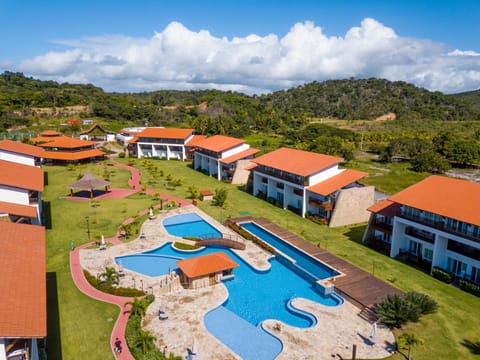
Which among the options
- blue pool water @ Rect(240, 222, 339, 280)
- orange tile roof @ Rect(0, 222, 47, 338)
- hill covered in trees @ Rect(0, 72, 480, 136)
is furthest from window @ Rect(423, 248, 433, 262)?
hill covered in trees @ Rect(0, 72, 480, 136)

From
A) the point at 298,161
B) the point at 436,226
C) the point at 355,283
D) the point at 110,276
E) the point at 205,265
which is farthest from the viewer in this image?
the point at 298,161

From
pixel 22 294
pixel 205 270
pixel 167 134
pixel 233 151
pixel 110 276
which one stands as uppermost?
pixel 167 134

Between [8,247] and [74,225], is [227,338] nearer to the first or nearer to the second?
[8,247]

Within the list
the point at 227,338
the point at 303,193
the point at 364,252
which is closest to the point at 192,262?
the point at 227,338

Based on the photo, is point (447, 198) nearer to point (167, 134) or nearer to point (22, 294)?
point (22, 294)

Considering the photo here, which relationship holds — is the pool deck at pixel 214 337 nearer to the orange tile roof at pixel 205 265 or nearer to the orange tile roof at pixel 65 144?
the orange tile roof at pixel 205 265

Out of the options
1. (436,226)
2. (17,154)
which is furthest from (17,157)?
(436,226)

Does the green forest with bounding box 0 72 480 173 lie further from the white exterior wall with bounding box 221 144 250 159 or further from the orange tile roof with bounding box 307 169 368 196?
the orange tile roof with bounding box 307 169 368 196
